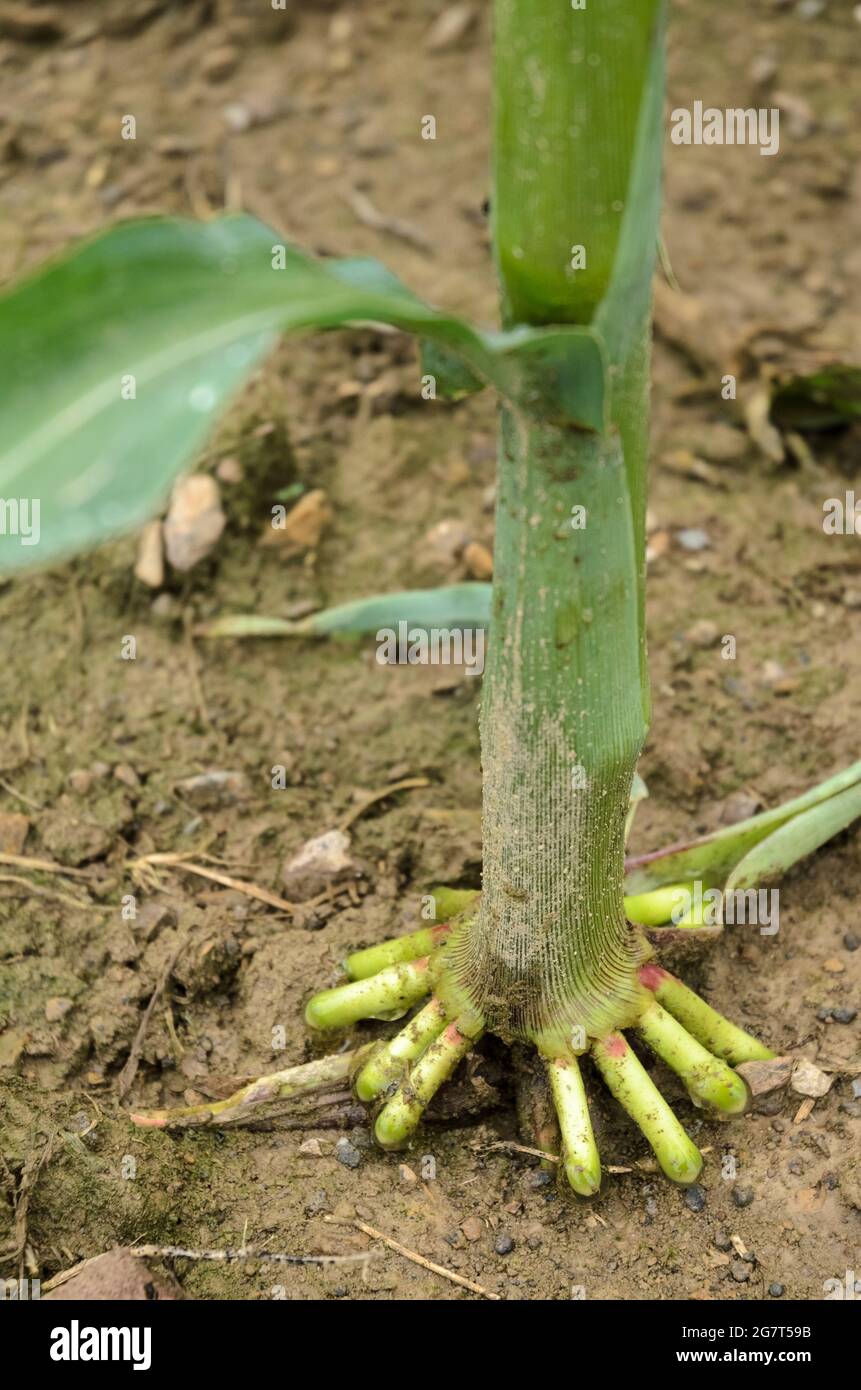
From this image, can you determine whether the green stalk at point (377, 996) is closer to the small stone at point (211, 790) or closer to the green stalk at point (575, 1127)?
the green stalk at point (575, 1127)

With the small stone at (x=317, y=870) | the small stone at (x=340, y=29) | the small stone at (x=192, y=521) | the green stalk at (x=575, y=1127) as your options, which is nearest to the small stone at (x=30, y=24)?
the small stone at (x=340, y=29)

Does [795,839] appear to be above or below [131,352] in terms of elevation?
below

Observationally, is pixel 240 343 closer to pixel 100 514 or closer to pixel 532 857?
pixel 100 514

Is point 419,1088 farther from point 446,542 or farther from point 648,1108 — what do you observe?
point 446,542

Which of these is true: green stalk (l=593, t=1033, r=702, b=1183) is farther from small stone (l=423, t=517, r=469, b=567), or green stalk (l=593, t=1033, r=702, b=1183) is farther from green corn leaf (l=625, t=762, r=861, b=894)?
small stone (l=423, t=517, r=469, b=567)

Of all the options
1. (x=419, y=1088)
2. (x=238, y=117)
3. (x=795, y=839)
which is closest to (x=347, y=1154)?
(x=419, y=1088)
